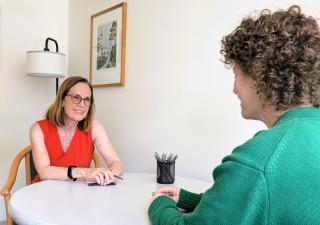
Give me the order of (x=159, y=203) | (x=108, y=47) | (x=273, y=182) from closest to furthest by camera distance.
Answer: (x=273, y=182) < (x=159, y=203) < (x=108, y=47)

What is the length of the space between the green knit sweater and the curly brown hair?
115mm

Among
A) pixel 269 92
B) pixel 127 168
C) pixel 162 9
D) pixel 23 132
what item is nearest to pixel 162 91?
pixel 162 9

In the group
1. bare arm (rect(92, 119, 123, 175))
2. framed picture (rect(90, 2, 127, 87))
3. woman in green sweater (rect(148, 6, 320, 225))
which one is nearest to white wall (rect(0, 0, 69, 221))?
framed picture (rect(90, 2, 127, 87))

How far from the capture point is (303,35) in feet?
2.74

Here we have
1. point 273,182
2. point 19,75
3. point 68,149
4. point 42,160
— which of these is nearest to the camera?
point 273,182

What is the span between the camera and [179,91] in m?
2.15

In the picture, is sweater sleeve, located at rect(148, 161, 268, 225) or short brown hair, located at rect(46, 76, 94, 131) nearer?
sweater sleeve, located at rect(148, 161, 268, 225)

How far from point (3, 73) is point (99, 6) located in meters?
1.09

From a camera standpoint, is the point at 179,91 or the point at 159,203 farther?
the point at 179,91

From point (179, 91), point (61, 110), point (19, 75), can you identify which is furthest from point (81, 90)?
point (19, 75)

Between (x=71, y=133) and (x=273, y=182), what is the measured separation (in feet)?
5.43

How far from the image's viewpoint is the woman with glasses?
2.00 meters

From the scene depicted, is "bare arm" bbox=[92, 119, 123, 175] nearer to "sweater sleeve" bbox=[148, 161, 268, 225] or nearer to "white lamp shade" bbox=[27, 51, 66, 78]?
"white lamp shade" bbox=[27, 51, 66, 78]

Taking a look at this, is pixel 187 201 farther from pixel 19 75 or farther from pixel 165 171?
pixel 19 75
